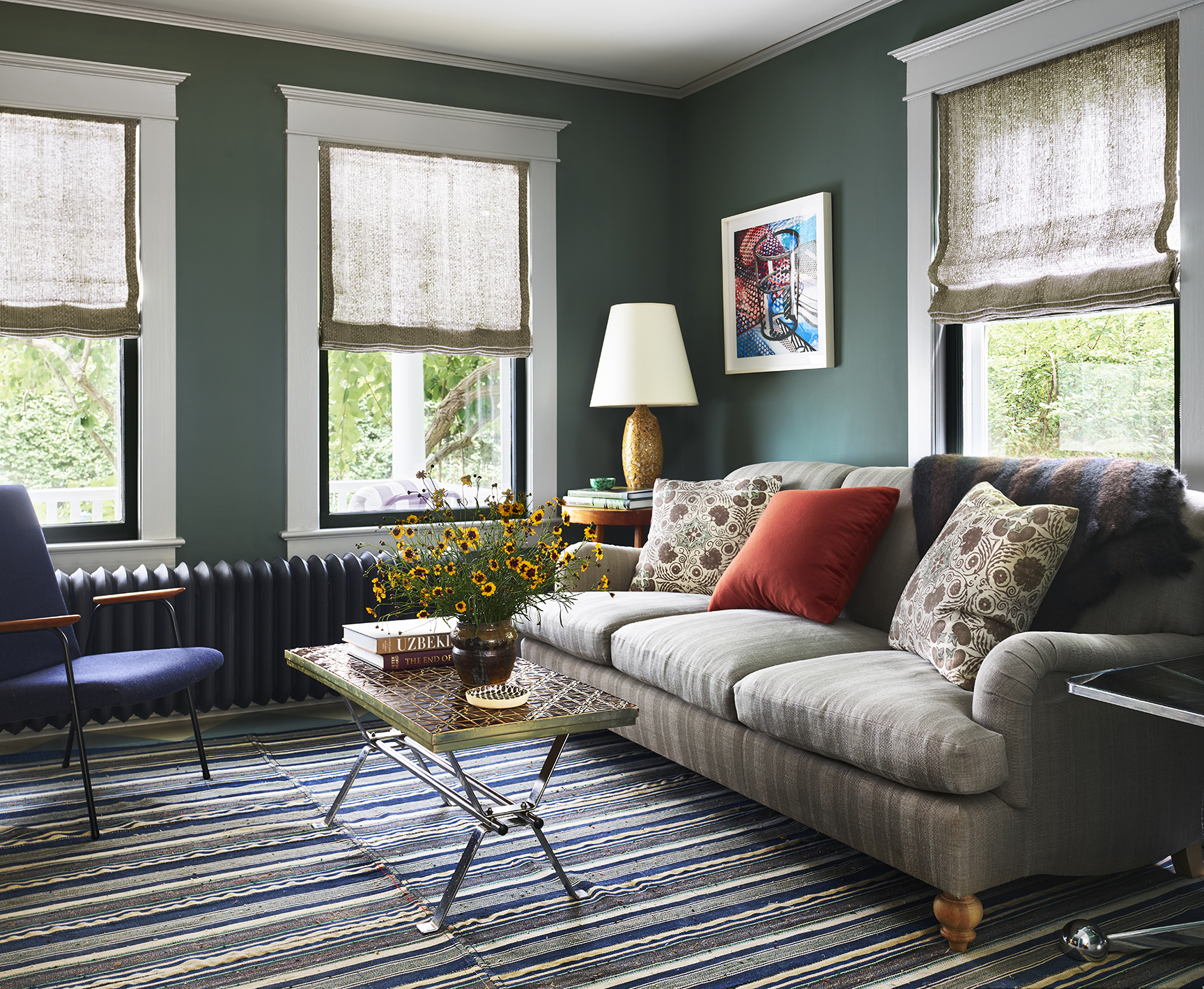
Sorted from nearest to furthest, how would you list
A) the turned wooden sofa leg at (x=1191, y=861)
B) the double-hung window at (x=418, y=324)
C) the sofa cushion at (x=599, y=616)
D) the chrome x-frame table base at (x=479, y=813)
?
the chrome x-frame table base at (x=479, y=813)
the turned wooden sofa leg at (x=1191, y=861)
the sofa cushion at (x=599, y=616)
the double-hung window at (x=418, y=324)

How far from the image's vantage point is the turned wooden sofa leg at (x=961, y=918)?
7.36ft

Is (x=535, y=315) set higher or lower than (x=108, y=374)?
higher

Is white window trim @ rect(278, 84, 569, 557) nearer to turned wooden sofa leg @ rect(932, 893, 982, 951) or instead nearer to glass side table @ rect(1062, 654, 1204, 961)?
turned wooden sofa leg @ rect(932, 893, 982, 951)

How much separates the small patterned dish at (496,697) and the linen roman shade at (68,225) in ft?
7.87

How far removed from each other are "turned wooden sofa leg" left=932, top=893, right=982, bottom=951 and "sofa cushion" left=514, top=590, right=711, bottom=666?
144cm

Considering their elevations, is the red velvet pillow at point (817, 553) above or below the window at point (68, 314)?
below

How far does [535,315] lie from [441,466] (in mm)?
793

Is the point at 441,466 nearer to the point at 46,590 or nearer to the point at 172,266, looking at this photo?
the point at 172,266

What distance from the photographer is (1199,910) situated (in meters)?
2.41

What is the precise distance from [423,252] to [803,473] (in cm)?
186

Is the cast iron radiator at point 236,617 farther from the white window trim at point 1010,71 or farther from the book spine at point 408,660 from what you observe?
the white window trim at point 1010,71

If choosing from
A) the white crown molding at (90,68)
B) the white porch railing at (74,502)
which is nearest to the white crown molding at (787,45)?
the white crown molding at (90,68)

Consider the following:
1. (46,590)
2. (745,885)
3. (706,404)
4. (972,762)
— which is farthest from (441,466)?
(972,762)

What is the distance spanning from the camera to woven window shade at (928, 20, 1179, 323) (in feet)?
9.87
